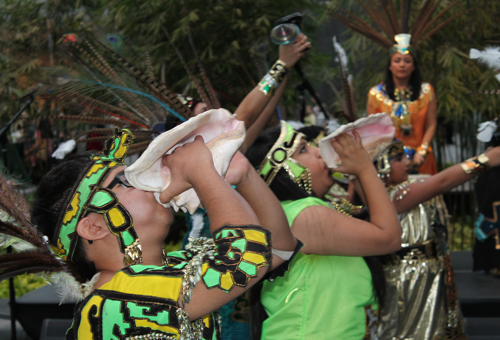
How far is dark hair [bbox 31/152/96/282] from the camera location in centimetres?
128

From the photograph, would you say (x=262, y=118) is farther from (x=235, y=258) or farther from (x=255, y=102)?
(x=235, y=258)

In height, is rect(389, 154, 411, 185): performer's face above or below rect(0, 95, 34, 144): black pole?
below

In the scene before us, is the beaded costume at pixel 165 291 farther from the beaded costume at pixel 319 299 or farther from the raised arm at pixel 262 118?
the raised arm at pixel 262 118

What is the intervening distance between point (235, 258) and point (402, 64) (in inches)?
125

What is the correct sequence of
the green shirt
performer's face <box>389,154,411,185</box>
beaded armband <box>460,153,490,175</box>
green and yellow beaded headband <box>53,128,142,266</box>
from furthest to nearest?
1. performer's face <box>389,154,411,185</box>
2. beaded armband <box>460,153,490,175</box>
3. the green shirt
4. green and yellow beaded headband <box>53,128,142,266</box>

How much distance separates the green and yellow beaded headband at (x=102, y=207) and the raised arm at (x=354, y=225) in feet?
1.78

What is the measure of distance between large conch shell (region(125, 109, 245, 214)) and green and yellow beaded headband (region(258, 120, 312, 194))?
23.4 inches

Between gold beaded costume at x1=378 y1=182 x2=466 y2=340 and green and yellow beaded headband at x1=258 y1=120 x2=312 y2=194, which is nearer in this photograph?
green and yellow beaded headband at x1=258 y1=120 x2=312 y2=194

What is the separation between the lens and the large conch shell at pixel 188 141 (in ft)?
3.44

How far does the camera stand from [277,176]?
5.82 ft

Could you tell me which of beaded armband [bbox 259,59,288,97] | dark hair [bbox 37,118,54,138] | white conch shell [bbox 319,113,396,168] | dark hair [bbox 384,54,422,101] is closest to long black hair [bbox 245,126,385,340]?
white conch shell [bbox 319,113,396,168]

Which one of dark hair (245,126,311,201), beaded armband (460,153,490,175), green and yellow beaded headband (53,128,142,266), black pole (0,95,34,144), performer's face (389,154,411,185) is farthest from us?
black pole (0,95,34,144)

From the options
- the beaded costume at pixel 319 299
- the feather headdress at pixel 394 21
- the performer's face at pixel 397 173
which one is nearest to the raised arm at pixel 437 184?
the performer's face at pixel 397 173

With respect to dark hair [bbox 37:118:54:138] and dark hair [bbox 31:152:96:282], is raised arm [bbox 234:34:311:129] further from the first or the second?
dark hair [bbox 37:118:54:138]
